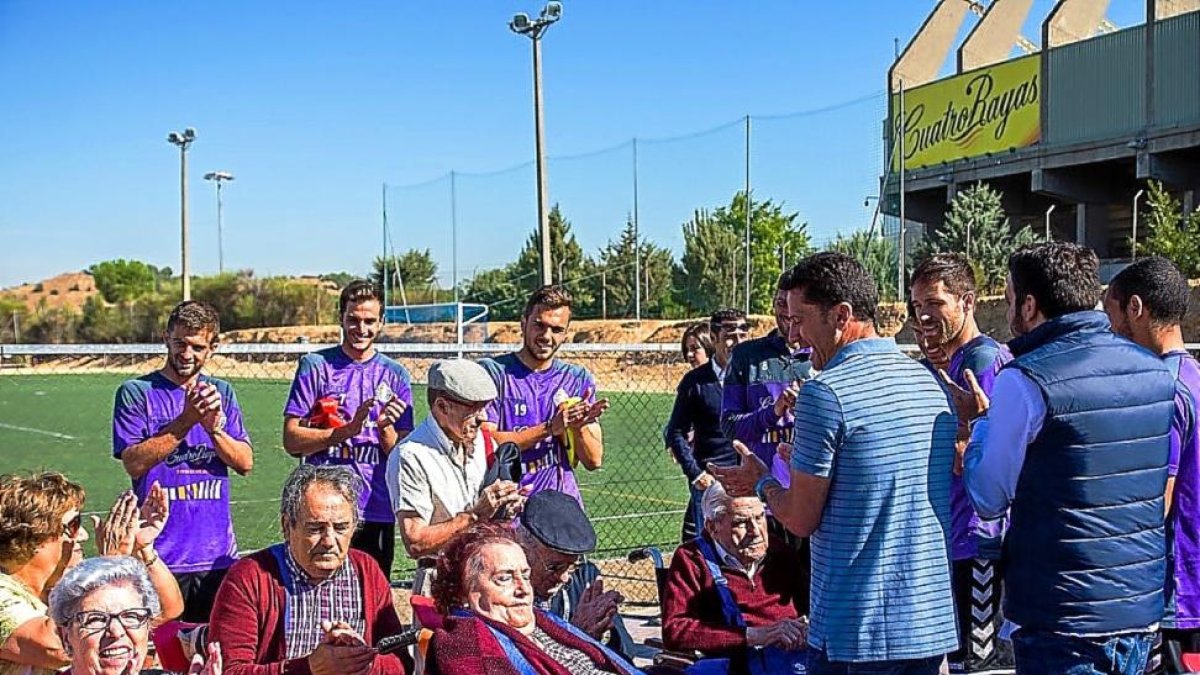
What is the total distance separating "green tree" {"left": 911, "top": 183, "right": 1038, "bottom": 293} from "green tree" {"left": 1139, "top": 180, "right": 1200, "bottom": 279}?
321cm

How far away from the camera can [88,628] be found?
2.46 m

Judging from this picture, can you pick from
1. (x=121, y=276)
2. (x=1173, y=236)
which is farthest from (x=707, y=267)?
(x=121, y=276)

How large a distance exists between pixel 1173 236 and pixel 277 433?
1870cm

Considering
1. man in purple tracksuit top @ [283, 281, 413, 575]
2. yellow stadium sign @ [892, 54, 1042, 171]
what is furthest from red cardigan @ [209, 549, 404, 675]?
yellow stadium sign @ [892, 54, 1042, 171]

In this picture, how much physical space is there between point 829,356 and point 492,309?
1251 inches

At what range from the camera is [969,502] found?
385cm

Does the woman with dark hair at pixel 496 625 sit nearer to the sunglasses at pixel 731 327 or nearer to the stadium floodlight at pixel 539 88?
the sunglasses at pixel 731 327

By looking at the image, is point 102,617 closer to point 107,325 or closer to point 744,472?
point 744,472

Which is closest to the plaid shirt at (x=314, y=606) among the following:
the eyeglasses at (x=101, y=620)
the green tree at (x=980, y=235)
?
the eyeglasses at (x=101, y=620)

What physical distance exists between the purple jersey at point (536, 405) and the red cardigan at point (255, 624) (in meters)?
1.45

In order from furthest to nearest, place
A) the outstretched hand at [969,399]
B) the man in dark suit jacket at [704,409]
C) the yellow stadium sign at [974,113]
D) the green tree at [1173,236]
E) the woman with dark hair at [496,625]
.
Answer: the yellow stadium sign at [974,113], the green tree at [1173,236], the man in dark suit jacket at [704,409], the outstretched hand at [969,399], the woman with dark hair at [496,625]

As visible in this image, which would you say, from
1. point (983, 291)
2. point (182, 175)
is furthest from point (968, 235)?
point (182, 175)

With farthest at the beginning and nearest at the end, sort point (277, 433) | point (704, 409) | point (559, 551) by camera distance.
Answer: point (277, 433) → point (704, 409) → point (559, 551)

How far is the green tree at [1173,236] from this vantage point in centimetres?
2325
